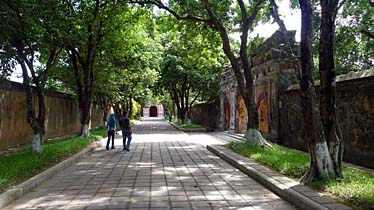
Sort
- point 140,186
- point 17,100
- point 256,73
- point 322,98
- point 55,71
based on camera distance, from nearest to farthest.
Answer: point 322,98 → point 140,186 → point 17,100 → point 256,73 → point 55,71

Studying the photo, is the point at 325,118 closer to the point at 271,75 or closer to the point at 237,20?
the point at 271,75

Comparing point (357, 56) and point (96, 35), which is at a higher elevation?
point (96, 35)

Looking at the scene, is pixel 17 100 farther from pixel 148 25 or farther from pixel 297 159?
pixel 297 159

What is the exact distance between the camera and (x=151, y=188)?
22.7 ft

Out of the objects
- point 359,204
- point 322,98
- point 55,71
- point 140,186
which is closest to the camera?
point 359,204

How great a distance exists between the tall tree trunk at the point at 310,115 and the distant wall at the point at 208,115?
20760 millimetres

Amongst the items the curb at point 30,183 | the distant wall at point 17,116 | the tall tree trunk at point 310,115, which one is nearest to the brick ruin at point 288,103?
the tall tree trunk at point 310,115

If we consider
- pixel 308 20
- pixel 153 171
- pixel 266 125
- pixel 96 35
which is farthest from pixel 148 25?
pixel 308 20

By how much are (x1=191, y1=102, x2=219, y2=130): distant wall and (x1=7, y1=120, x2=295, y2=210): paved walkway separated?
17605 mm

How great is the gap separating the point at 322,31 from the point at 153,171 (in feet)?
16.7

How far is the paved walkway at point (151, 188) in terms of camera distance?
5.75 meters

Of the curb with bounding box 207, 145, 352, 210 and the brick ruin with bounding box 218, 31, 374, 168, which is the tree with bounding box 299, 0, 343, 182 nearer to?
the curb with bounding box 207, 145, 352, 210

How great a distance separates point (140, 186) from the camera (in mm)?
7109

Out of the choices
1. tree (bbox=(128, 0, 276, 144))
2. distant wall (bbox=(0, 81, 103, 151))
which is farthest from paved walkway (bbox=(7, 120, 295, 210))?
distant wall (bbox=(0, 81, 103, 151))
